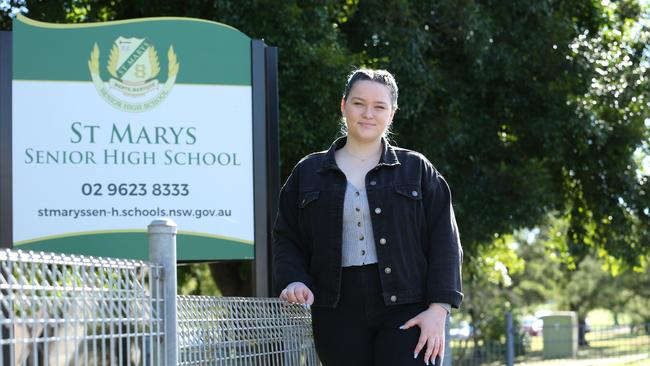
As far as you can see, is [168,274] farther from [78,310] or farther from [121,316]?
[78,310]

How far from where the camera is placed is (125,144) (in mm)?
7168

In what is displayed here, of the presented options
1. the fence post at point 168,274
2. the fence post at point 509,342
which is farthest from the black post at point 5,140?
the fence post at point 509,342

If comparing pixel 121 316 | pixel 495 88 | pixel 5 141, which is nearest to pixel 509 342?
pixel 495 88

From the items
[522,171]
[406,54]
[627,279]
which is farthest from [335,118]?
[627,279]

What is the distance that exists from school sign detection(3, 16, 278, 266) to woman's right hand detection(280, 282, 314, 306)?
2859mm

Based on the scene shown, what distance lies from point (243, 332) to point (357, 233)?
63cm

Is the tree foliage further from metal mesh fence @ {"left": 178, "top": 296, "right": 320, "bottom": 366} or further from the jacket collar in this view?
the jacket collar

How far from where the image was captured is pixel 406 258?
168 inches

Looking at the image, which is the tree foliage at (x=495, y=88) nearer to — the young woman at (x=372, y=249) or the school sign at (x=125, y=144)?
the school sign at (x=125, y=144)

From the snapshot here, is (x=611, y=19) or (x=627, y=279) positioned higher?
(x=611, y=19)

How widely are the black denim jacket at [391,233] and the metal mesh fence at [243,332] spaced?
18cm

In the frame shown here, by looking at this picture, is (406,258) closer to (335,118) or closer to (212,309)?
(212,309)

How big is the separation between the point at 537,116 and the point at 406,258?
36.4 ft

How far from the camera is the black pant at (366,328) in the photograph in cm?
416
